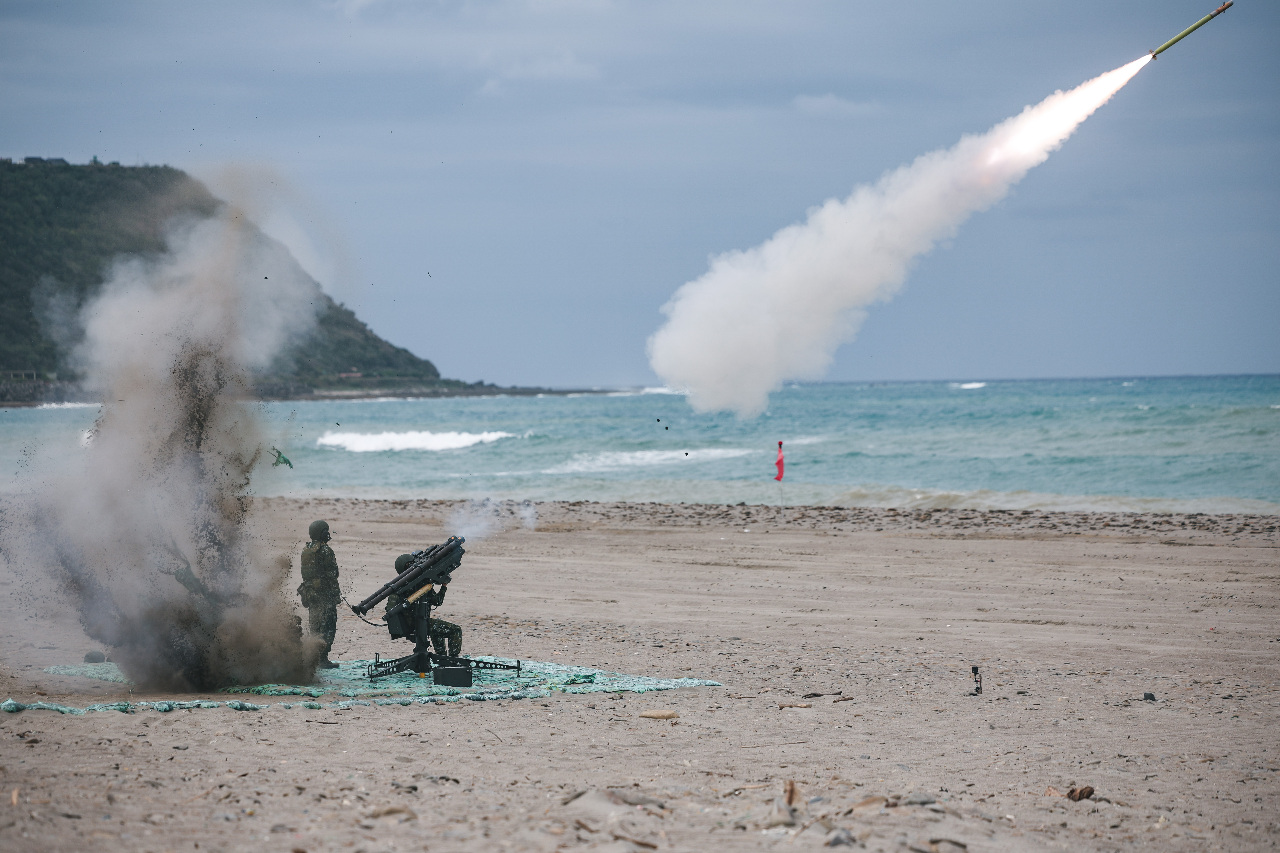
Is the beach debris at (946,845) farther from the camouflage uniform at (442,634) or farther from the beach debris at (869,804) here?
the camouflage uniform at (442,634)

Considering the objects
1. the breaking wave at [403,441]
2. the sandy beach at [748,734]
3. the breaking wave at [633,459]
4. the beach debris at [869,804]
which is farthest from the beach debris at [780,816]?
the breaking wave at [403,441]

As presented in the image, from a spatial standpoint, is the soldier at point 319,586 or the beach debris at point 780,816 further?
the soldier at point 319,586

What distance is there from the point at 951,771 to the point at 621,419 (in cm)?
8449

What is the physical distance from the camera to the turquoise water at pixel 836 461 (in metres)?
32.0

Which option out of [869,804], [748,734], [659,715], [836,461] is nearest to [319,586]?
[659,715]

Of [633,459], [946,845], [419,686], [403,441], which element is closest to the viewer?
[946,845]

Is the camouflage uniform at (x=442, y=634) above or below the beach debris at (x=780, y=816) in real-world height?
above

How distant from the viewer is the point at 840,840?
576 centimetres

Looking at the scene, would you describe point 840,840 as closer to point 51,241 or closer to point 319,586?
point 319,586

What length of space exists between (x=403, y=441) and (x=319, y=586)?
5525cm

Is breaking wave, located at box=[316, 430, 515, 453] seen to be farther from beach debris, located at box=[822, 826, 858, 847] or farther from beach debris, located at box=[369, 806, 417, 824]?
beach debris, located at box=[822, 826, 858, 847]

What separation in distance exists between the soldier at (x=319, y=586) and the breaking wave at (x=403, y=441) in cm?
4852

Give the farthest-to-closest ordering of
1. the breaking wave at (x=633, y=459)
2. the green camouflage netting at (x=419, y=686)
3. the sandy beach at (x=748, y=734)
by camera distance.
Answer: the breaking wave at (x=633, y=459) < the green camouflage netting at (x=419, y=686) < the sandy beach at (x=748, y=734)

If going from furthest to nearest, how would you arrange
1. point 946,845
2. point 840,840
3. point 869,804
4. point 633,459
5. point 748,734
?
point 633,459, point 748,734, point 869,804, point 946,845, point 840,840
